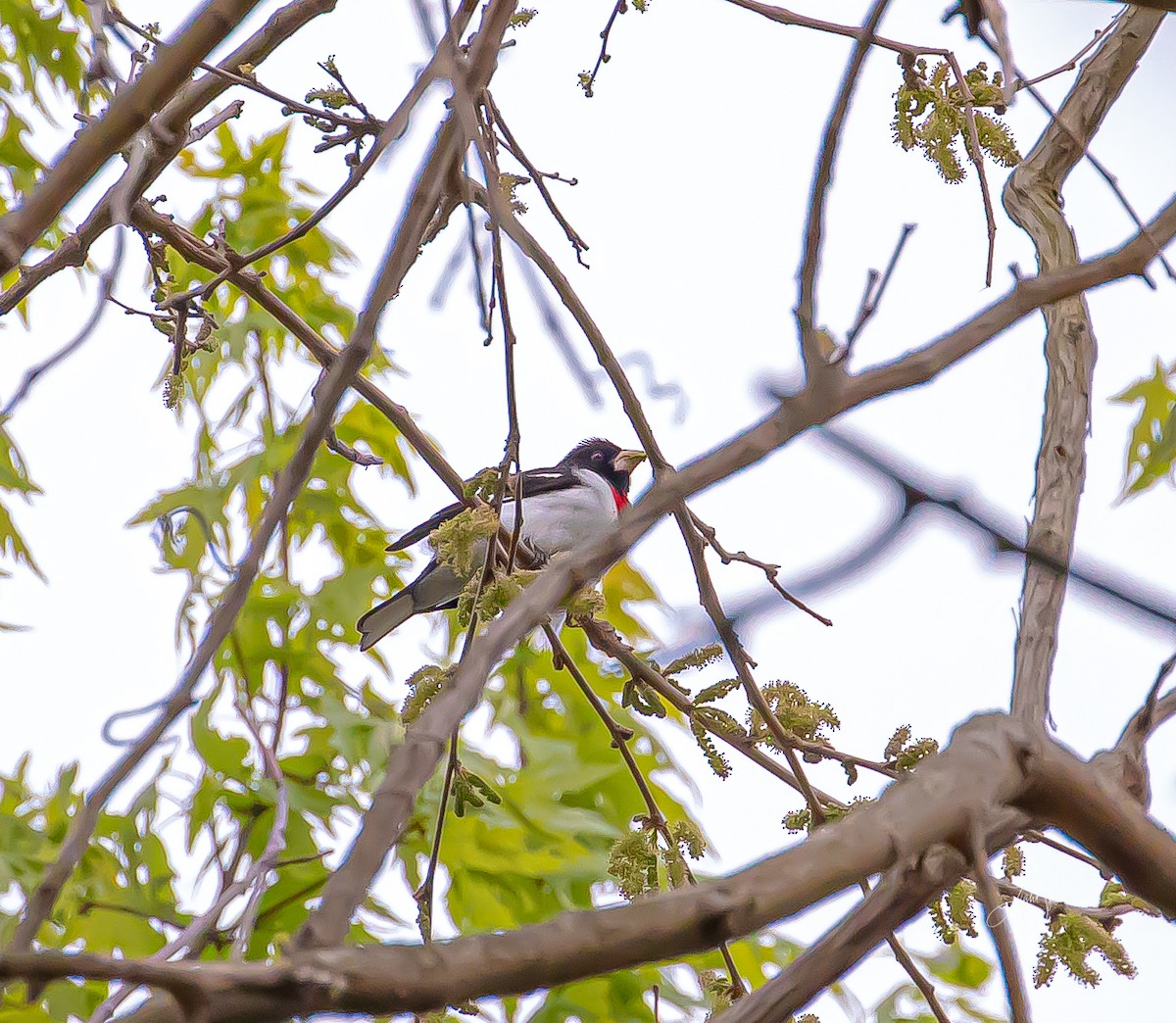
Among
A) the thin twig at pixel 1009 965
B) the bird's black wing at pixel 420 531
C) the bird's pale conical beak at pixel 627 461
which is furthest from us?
the bird's pale conical beak at pixel 627 461

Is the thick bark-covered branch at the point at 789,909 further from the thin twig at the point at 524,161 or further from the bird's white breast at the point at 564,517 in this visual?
the bird's white breast at the point at 564,517

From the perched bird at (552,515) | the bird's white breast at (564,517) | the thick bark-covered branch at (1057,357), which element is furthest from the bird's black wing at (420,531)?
the thick bark-covered branch at (1057,357)

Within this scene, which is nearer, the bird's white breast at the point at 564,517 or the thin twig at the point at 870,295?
the thin twig at the point at 870,295

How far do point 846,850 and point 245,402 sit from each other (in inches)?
145

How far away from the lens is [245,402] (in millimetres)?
4418

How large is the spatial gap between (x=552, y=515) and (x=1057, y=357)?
400 cm

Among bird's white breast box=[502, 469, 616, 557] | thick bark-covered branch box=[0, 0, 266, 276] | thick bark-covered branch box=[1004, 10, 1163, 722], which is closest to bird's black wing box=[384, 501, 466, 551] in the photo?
bird's white breast box=[502, 469, 616, 557]

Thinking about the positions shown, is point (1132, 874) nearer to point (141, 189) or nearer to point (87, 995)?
point (141, 189)

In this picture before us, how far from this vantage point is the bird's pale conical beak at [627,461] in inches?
266

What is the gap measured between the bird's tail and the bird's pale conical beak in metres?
1.64

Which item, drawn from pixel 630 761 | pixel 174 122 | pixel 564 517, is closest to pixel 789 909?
pixel 630 761

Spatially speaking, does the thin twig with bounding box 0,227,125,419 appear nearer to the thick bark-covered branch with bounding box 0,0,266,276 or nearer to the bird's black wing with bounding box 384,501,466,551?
the thick bark-covered branch with bounding box 0,0,266,276

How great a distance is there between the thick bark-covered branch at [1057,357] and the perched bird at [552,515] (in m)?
2.03

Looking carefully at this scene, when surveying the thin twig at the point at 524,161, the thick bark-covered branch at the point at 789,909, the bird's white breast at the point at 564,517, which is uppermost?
the bird's white breast at the point at 564,517
